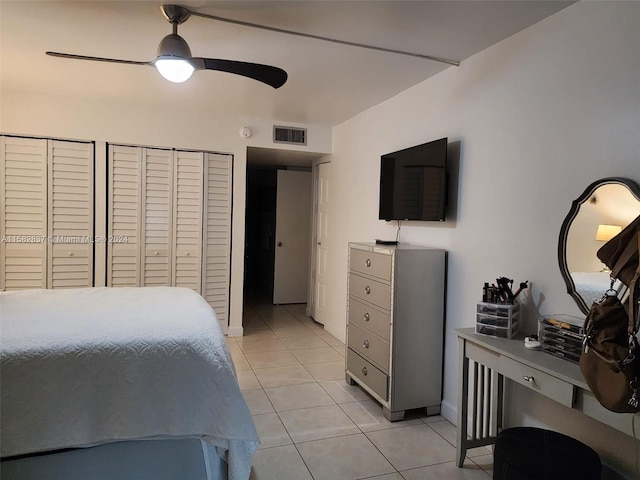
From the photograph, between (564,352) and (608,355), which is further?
(564,352)

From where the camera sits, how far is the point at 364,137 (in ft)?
13.5

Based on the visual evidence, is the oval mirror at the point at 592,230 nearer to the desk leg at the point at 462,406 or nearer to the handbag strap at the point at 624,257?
the handbag strap at the point at 624,257

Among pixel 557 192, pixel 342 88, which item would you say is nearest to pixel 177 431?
pixel 557 192

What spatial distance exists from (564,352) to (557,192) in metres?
0.79

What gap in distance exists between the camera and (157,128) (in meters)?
4.22

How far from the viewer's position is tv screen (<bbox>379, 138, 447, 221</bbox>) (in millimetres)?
2840

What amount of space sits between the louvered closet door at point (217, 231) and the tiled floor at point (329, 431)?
0.80 meters

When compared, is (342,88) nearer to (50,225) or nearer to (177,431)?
(177,431)

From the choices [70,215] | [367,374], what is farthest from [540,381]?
[70,215]

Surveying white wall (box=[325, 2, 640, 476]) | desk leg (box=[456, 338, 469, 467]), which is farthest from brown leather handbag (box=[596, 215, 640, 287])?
desk leg (box=[456, 338, 469, 467])

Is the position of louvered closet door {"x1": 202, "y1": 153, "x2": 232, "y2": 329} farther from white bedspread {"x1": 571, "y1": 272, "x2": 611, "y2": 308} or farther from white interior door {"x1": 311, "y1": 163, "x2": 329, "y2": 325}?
white bedspread {"x1": 571, "y1": 272, "x2": 611, "y2": 308}

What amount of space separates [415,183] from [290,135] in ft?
6.82

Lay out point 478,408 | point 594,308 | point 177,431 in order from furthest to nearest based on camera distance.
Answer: point 478,408
point 177,431
point 594,308

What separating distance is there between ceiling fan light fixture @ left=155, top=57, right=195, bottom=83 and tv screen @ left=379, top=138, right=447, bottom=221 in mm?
1687
